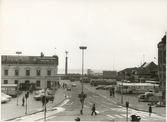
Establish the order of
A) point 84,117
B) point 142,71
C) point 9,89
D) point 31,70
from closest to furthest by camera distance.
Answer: point 84,117 → point 9,89 → point 31,70 → point 142,71

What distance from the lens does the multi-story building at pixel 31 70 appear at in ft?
140

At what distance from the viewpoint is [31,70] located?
48.1 metres

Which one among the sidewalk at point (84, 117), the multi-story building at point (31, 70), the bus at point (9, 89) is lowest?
the sidewalk at point (84, 117)

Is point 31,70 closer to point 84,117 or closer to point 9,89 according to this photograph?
point 9,89

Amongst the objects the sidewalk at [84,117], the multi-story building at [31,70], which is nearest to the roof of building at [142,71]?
the multi-story building at [31,70]

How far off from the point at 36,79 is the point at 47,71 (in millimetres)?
3279

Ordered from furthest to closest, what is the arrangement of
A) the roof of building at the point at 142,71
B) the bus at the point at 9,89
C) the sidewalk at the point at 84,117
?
1. the roof of building at the point at 142,71
2. the bus at the point at 9,89
3. the sidewalk at the point at 84,117

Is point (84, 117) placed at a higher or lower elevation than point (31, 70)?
lower

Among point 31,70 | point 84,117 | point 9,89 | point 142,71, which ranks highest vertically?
point 142,71

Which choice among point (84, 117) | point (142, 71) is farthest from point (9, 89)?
point (142, 71)

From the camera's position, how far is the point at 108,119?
82.6 ft

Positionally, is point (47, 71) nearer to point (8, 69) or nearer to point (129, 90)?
point (8, 69)

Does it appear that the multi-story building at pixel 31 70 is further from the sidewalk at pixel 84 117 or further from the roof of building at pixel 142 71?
the roof of building at pixel 142 71

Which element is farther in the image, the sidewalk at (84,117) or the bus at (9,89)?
the bus at (9,89)
